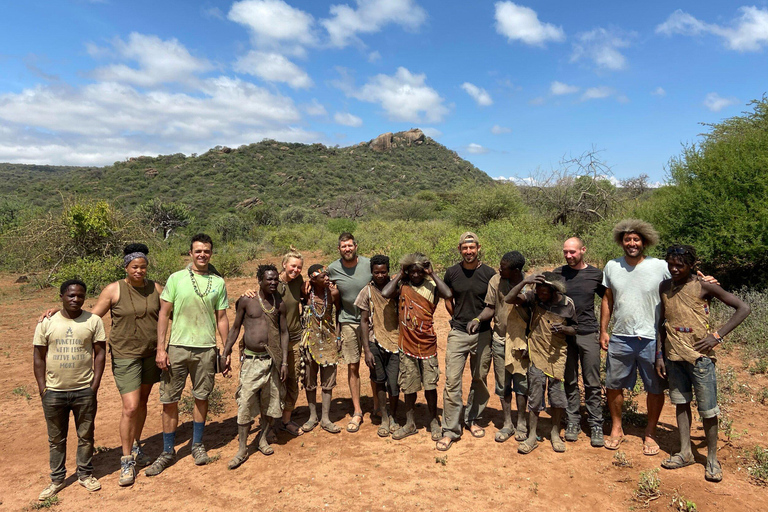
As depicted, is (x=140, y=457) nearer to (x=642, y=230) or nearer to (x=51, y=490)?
(x=51, y=490)

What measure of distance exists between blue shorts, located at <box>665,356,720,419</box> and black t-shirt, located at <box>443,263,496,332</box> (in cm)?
144

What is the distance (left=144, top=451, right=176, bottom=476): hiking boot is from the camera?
349 cm

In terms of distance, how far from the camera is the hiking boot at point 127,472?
335cm

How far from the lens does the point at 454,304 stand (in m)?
3.84

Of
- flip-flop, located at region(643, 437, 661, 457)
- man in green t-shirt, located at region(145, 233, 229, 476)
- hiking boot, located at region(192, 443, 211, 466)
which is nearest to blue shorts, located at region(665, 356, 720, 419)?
flip-flop, located at region(643, 437, 661, 457)

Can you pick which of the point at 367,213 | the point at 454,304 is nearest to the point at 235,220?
the point at 367,213

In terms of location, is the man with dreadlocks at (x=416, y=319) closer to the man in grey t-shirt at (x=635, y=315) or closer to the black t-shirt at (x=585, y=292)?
the black t-shirt at (x=585, y=292)

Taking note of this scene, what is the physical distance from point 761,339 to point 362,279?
5679 mm

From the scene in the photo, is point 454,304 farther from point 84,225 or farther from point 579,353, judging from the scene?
point 84,225

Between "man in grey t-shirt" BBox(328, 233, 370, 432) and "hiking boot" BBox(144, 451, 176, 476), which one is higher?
"man in grey t-shirt" BBox(328, 233, 370, 432)

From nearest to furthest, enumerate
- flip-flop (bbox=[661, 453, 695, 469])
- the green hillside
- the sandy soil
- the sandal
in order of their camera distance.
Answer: the sandy soil < flip-flop (bbox=[661, 453, 695, 469]) < the sandal < the green hillside

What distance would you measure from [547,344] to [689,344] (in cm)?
99

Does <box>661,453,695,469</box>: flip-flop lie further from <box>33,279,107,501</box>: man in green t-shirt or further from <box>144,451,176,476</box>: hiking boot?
<box>33,279,107,501</box>: man in green t-shirt

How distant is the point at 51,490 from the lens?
3240mm
